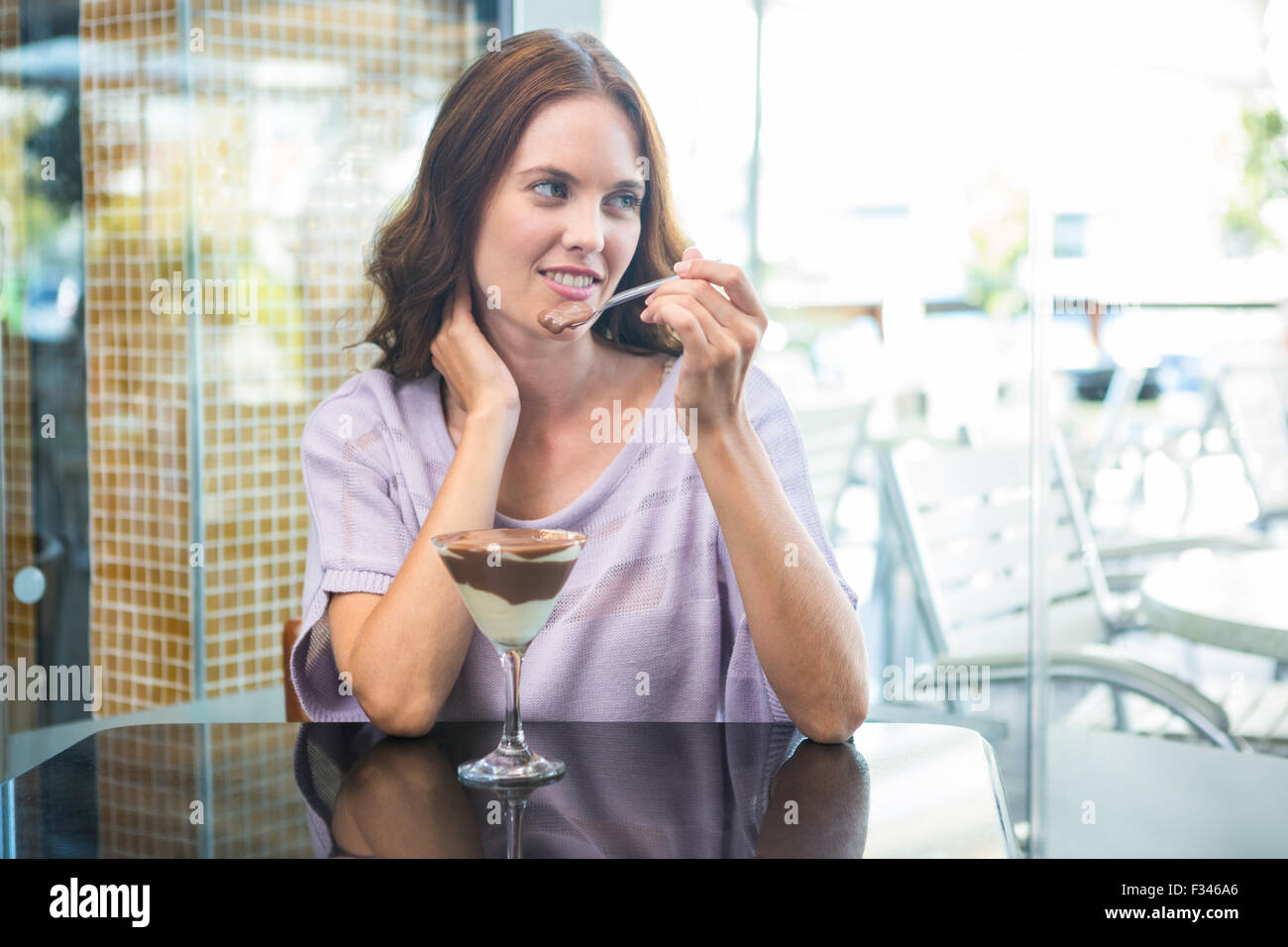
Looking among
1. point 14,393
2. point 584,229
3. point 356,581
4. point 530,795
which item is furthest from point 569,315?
point 14,393

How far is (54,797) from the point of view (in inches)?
→ 41.5

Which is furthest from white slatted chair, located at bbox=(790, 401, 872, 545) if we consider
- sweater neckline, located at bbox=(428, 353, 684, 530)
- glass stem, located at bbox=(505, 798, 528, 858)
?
glass stem, located at bbox=(505, 798, 528, 858)

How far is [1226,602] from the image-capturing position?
2023 millimetres

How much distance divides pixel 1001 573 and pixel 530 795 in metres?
1.92

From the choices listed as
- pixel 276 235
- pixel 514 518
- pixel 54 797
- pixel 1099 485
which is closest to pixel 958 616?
pixel 1099 485

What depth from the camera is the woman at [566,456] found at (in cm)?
131

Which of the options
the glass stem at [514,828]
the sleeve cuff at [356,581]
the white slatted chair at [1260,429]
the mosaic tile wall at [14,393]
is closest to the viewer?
the glass stem at [514,828]

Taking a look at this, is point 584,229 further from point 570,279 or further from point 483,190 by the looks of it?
point 483,190

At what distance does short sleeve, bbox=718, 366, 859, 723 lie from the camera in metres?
1.47

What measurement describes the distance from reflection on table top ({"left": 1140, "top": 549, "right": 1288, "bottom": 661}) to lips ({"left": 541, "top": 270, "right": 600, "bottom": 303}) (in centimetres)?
109

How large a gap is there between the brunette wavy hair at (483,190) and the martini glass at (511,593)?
68cm

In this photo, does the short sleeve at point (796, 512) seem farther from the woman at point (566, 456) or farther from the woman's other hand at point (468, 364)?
the woman's other hand at point (468, 364)

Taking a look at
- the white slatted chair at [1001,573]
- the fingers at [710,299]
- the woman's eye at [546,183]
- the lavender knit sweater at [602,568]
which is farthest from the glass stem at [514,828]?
the white slatted chair at [1001,573]
